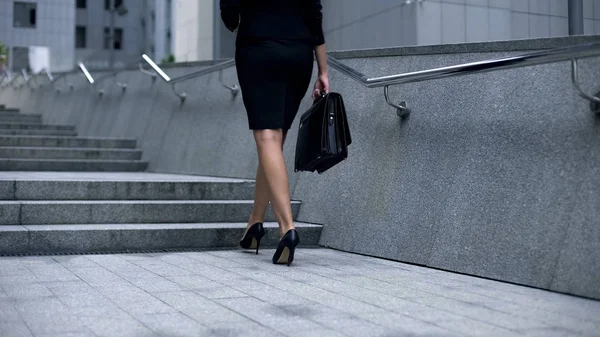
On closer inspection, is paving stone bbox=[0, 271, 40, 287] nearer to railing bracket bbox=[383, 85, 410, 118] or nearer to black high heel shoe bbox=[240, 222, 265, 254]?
black high heel shoe bbox=[240, 222, 265, 254]

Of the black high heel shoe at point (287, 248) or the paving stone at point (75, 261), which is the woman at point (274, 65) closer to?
the black high heel shoe at point (287, 248)

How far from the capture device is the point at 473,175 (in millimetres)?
5453

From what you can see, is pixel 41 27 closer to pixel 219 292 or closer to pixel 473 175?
pixel 473 175

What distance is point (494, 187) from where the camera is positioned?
5250 mm

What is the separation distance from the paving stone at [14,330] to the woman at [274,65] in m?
2.12

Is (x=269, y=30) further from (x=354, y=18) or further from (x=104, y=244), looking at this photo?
(x=354, y=18)

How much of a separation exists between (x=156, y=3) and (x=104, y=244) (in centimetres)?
1644

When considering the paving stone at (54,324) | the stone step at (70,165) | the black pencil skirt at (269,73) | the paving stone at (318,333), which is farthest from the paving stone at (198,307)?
the stone step at (70,165)

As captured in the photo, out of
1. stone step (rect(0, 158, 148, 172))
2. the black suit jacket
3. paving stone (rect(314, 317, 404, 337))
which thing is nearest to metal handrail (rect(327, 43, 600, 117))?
the black suit jacket

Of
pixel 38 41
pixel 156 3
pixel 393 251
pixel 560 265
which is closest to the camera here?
pixel 560 265

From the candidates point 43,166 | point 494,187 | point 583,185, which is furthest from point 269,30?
point 43,166

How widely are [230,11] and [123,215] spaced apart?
2264 mm

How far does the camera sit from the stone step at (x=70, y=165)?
9.65 metres

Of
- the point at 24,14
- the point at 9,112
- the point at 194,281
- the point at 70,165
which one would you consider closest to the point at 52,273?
the point at 194,281
